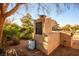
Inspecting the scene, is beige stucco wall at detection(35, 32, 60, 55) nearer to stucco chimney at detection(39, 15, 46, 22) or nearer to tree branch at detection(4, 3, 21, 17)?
stucco chimney at detection(39, 15, 46, 22)

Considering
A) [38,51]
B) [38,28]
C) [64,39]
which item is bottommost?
[38,51]

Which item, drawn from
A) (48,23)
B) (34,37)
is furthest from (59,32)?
(34,37)

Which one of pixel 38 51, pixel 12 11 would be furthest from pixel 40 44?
pixel 12 11

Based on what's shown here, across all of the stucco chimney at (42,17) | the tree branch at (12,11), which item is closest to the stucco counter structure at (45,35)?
the stucco chimney at (42,17)

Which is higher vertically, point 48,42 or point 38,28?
point 38,28

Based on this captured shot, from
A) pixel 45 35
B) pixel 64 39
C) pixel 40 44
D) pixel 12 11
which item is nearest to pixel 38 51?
pixel 40 44

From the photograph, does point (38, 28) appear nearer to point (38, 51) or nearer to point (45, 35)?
point (45, 35)

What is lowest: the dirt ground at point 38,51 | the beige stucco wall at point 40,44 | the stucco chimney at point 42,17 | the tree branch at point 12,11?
the dirt ground at point 38,51

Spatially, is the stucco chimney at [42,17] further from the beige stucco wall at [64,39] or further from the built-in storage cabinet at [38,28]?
the beige stucco wall at [64,39]

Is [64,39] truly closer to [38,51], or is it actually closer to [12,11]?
[38,51]

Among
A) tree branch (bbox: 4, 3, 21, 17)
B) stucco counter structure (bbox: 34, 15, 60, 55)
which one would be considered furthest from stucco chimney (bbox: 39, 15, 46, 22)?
tree branch (bbox: 4, 3, 21, 17)

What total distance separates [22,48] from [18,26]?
247mm

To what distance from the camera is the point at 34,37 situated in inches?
77.5

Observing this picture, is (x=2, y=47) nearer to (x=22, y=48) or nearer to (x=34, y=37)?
(x=22, y=48)
